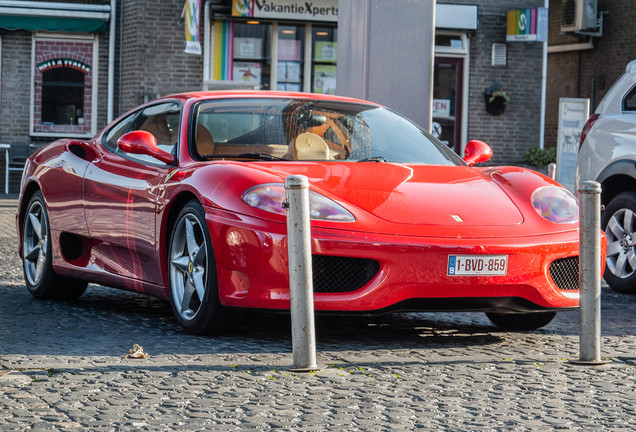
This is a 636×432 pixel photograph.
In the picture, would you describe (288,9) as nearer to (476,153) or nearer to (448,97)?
(448,97)

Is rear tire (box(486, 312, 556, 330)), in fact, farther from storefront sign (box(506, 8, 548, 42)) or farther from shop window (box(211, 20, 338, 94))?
storefront sign (box(506, 8, 548, 42))

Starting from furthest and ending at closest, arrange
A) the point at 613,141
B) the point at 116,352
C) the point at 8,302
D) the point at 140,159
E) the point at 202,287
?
the point at 613,141
the point at 8,302
the point at 140,159
the point at 202,287
the point at 116,352

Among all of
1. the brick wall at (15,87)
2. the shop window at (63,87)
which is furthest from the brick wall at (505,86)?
the brick wall at (15,87)

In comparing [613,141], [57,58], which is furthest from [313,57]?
[613,141]

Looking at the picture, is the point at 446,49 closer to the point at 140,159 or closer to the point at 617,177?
the point at 617,177

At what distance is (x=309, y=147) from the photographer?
6680mm

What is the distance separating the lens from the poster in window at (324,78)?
2217 cm

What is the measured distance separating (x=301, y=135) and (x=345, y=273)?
1.36 metres

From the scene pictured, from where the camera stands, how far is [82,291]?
796 centimetres

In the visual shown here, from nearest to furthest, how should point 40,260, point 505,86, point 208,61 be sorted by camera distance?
point 40,260
point 208,61
point 505,86

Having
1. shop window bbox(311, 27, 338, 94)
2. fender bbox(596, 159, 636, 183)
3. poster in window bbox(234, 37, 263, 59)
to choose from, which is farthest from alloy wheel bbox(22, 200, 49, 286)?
shop window bbox(311, 27, 338, 94)

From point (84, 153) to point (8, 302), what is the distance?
3.51 feet

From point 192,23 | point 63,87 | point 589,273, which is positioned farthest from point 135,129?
point 63,87

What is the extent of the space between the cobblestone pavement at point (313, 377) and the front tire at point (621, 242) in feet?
6.09
